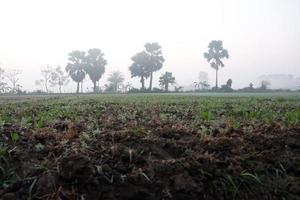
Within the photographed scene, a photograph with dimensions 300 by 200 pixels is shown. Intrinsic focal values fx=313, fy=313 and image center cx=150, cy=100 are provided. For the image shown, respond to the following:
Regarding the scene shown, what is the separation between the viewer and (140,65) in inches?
2512

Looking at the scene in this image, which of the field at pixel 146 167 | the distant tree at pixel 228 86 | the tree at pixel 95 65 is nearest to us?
the field at pixel 146 167

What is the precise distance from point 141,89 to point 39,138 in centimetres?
5445

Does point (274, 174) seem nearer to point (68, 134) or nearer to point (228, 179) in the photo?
point (228, 179)

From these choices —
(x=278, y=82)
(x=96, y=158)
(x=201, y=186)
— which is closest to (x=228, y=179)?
(x=201, y=186)

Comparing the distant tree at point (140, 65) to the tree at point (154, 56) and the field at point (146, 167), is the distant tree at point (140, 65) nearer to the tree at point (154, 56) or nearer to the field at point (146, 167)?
the tree at point (154, 56)

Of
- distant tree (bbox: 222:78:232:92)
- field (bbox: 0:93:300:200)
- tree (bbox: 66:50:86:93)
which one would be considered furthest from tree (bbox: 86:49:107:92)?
field (bbox: 0:93:300:200)

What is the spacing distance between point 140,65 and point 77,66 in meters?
14.2

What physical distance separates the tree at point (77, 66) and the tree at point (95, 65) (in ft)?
3.62

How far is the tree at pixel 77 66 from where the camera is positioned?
67250 mm

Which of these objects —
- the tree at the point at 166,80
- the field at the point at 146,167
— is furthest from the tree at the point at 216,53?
the field at the point at 146,167

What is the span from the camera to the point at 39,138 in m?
3.76

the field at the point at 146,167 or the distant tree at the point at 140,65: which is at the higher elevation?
the distant tree at the point at 140,65

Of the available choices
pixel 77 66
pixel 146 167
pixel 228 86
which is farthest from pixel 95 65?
pixel 146 167

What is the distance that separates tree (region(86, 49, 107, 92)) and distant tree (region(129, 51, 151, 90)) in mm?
8085
